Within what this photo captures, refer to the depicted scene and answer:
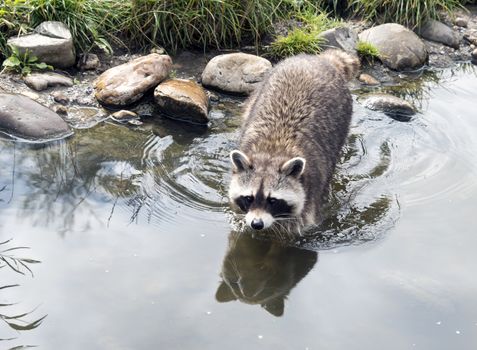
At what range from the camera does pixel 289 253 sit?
4445 millimetres

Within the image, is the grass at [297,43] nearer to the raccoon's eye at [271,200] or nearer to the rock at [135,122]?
the rock at [135,122]

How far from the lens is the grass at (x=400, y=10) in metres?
7.68

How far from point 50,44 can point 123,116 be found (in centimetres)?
99

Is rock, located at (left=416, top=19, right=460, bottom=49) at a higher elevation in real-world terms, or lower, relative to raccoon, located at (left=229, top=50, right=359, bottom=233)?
lower

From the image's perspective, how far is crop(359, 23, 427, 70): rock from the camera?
727cm

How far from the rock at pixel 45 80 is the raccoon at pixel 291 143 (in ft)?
5.74

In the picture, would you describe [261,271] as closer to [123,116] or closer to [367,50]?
[123,116]

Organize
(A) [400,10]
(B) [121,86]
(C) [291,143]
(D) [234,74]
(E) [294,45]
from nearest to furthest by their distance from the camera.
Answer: (C) [291,143]
(B) [121,86]
(D) [234,74]
(E) [294,45]
(A) [400,10]

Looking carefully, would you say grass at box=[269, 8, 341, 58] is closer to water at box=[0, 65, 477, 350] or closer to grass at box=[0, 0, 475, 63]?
grass at box=[0, 0, 475, 63]

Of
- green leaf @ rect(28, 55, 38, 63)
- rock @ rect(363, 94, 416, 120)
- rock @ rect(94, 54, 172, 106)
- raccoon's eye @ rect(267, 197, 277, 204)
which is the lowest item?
rock @ rect(363, 94, 416, 120)

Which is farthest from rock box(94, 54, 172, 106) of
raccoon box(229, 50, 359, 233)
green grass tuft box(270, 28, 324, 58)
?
green grass tuft box(270, 28, 324, 58)

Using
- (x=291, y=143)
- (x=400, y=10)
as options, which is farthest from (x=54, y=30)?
(x=400, y=10)

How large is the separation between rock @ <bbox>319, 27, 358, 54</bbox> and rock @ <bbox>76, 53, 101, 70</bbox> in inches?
88.5

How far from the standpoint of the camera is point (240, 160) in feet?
14.3
